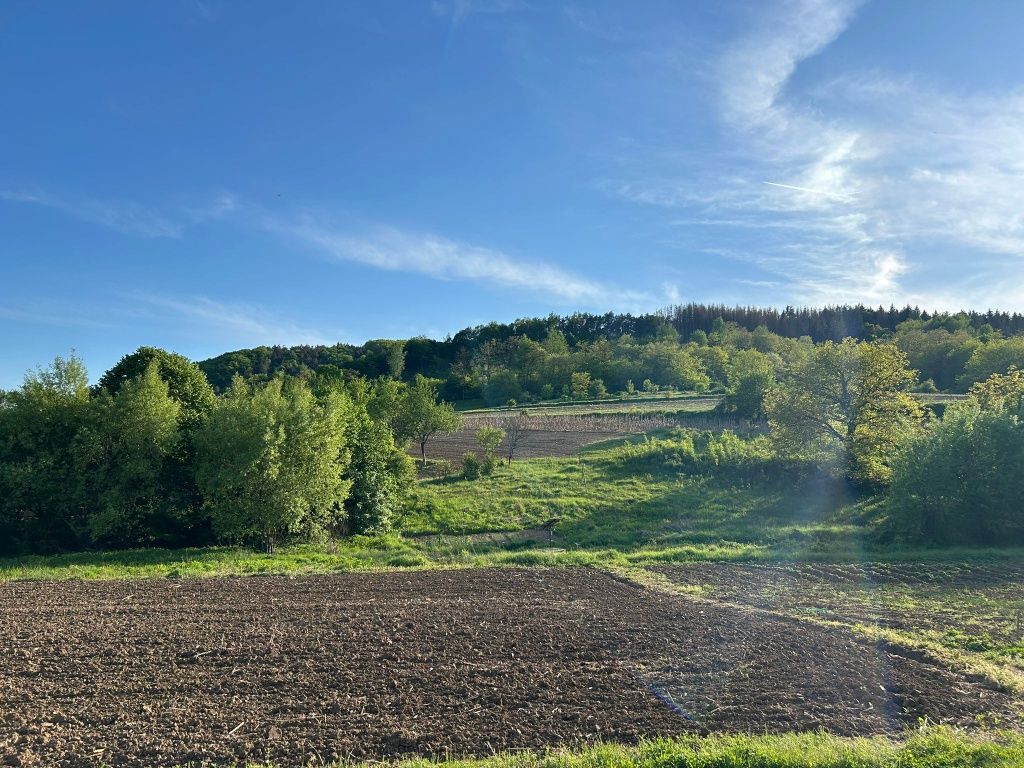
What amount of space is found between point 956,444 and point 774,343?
133m

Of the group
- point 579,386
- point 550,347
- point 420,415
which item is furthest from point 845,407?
point 550,347

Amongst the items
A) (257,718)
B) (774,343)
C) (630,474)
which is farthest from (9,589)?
(774,343)

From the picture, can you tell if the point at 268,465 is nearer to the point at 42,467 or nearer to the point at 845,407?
the point at 42,467

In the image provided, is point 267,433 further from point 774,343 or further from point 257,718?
point 774,343

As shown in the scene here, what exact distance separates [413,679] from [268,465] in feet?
59.6

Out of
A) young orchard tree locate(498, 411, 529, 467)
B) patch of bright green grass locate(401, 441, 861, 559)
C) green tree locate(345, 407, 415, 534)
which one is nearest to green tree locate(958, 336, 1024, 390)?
young orchard tree locate(498, 411, 529, 467)

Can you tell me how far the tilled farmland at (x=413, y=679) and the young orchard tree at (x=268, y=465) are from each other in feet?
32.5

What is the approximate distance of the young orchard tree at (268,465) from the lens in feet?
82.9

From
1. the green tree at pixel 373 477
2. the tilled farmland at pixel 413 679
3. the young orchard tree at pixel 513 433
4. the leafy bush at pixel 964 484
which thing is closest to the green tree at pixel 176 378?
the green tree at pixel 373 477

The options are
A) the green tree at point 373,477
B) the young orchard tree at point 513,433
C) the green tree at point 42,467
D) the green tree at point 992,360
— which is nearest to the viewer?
the green tree at point 42,467

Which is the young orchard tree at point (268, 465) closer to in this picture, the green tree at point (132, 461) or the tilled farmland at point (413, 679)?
the green tree at point (132, 461)

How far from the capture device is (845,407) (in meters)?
36.7

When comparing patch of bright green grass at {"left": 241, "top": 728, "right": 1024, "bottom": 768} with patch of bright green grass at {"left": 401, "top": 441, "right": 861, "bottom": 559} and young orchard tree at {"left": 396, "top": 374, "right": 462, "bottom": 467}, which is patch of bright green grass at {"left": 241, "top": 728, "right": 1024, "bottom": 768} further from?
young orchard tree at {"left": 396, "top": 374, "right": 462, "bottom": 467}

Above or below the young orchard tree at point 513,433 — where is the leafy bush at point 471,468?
below
